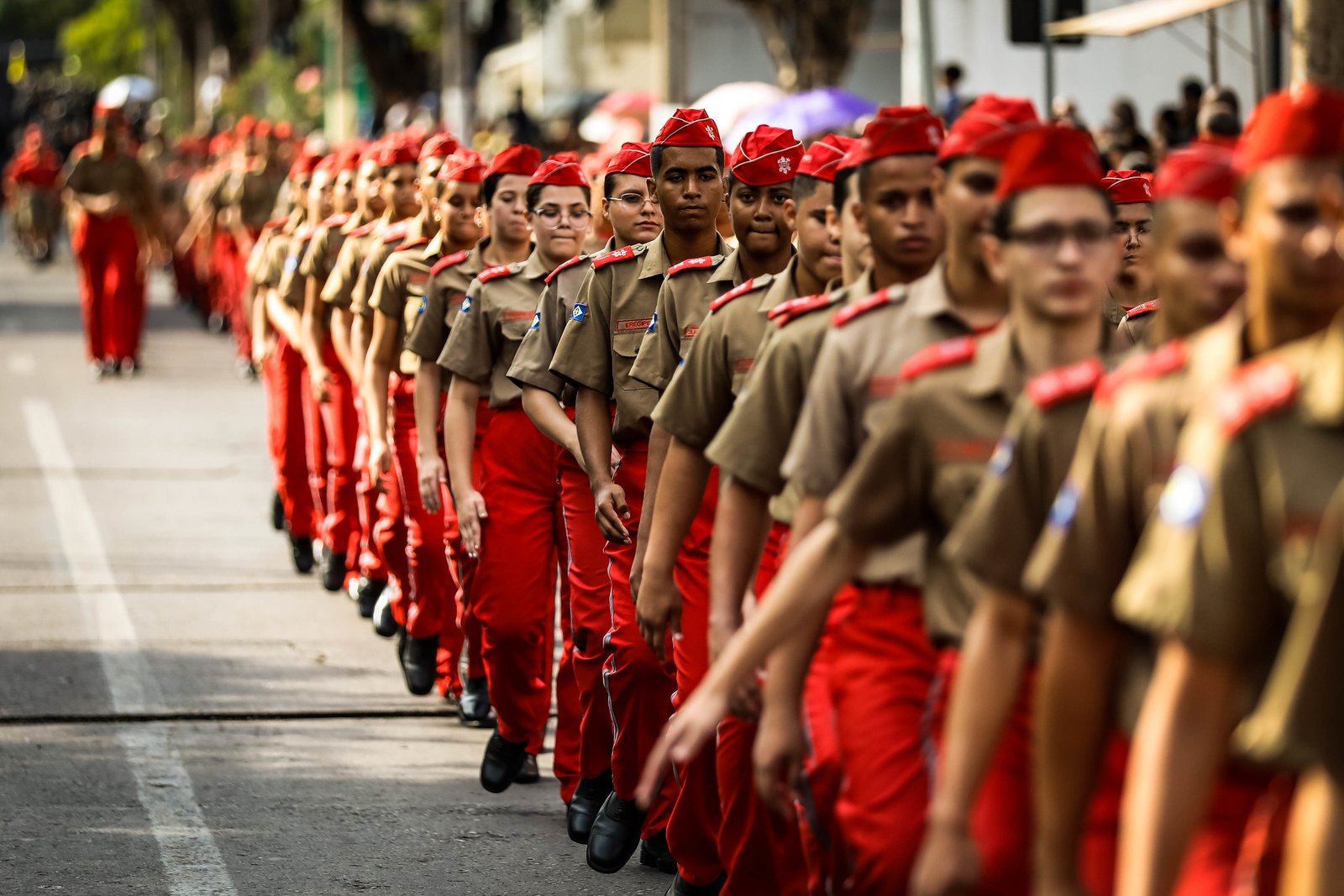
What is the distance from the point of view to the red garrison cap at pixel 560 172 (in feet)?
27.6

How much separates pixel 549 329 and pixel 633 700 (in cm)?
134

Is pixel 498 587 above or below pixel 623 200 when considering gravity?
below

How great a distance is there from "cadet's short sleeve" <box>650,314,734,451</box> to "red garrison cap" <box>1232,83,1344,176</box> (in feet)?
8.78

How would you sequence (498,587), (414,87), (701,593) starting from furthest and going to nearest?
1. (414,87)
2. (498,587)
3. (701,593)

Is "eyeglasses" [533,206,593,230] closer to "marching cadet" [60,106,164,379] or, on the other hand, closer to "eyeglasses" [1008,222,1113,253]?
"eyeglasses" [1008,222,1113,253]

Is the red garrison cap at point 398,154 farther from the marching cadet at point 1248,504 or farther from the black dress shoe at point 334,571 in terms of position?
the marching cadet at point 1248,504

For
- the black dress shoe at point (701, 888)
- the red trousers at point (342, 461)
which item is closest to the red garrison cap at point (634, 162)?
the black dress shoe at point (701, 888)

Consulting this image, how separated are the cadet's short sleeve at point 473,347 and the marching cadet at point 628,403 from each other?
41.4 inches

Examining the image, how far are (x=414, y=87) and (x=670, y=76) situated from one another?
1309 cm

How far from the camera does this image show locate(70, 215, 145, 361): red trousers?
74.8 feet

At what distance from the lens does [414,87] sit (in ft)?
133

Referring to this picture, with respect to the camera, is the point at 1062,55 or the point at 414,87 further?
the point at 414,87

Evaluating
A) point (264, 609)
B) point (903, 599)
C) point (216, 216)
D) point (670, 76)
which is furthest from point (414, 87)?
point (903, 599)

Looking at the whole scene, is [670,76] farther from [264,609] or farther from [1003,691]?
[1003,691]
